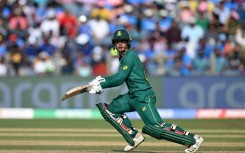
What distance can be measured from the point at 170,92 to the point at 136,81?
7.72 meters

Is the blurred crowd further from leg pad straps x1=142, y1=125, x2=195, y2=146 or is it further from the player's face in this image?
leg pad straps x1=142, y1=125, x2=195, y2=146

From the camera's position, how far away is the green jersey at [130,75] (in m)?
7.45

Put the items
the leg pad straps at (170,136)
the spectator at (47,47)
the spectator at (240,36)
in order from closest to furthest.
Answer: the leg pad straps at (170,136) < the spectator at (47,47) < the spectator at (240,36)

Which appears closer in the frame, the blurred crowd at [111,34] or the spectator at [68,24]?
the blurred crowd at [111,34]

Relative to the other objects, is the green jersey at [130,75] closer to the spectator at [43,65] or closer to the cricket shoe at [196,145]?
the cricket shoe at [196,145]

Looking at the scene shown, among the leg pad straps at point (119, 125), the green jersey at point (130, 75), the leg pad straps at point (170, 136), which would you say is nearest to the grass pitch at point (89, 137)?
the leg pad straps at point (119, 125)

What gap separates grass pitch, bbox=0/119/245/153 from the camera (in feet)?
27.4

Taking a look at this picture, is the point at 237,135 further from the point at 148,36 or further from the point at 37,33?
the point at 37,33

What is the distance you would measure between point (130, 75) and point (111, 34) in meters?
7.99

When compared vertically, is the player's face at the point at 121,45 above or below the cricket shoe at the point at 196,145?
above

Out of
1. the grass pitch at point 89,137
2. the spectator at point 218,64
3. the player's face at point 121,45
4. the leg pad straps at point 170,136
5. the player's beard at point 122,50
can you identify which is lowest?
the grass pitch at point 89,137

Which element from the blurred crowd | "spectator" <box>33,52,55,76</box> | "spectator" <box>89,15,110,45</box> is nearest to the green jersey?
the blurred crowd

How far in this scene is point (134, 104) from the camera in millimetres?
7660

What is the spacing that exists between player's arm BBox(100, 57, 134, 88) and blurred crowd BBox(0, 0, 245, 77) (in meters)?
7.19
